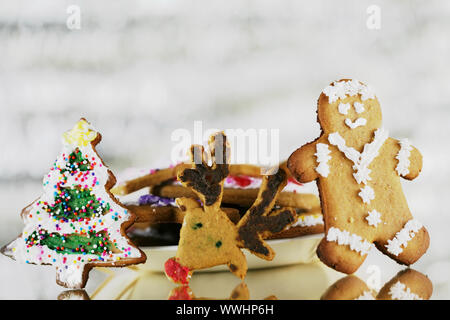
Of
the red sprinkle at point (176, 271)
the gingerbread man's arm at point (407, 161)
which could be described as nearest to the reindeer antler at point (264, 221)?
the red sprinkle at point (176, 271)

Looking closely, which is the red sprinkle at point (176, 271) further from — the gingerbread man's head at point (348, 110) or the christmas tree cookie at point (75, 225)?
the gingerbread man's head at point (348, 110)

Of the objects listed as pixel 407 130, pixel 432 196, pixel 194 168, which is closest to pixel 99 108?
pixel 194 168

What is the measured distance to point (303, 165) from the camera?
0.83 meters

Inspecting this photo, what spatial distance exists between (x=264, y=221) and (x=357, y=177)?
0.18 m

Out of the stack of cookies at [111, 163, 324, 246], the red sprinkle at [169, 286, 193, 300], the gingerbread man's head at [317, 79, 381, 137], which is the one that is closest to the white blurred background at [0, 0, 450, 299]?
the stack of cookies at [111, 163, 324, 246]

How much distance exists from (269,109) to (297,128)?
9 centimetres

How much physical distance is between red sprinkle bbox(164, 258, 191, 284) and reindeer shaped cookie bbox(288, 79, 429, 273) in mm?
227

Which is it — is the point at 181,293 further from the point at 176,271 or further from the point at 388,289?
the point at 388,289

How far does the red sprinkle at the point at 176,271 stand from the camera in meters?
0.81

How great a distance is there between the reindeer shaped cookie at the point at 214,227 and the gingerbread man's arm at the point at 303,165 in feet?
0.21

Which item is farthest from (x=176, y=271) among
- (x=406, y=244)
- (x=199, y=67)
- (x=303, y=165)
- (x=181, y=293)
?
(x=199, y=67)
